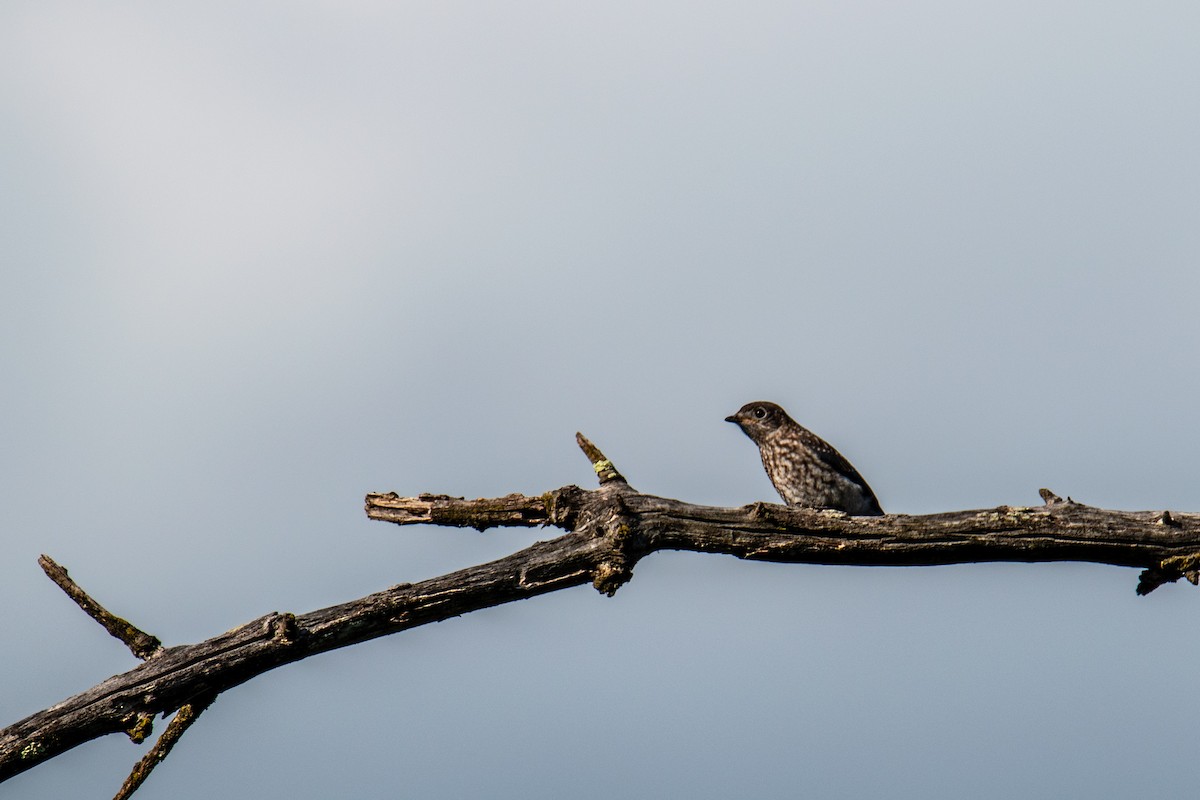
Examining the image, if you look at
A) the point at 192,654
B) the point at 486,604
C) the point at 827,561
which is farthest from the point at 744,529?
the point at 192,654

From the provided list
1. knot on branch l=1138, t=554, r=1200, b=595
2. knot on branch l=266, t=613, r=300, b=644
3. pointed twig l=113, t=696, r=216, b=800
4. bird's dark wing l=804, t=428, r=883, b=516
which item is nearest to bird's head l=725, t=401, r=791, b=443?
bird's dark wing l=804, t=428, r=883, b=516

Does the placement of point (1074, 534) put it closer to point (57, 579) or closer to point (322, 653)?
point (322, 653)

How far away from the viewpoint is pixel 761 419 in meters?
13.5

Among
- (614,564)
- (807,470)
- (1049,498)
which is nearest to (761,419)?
(807,470)

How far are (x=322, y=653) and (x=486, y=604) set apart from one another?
3.60 ft

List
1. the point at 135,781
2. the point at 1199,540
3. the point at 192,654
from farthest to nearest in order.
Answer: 1. the point at 1199,540
2. the point at 192,654
3. the point at 135,781

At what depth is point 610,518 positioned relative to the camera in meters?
7.18

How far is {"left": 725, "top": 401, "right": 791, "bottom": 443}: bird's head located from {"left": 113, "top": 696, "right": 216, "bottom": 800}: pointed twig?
8.04m

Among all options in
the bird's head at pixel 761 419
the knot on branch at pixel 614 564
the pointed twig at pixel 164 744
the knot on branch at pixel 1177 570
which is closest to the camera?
the pointed twig at pixel 164 744

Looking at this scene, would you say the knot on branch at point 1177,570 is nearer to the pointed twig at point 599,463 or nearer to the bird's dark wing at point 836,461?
the pointed twig at point 599,463

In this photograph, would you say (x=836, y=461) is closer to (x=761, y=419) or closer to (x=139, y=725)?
(x=761, y=419)

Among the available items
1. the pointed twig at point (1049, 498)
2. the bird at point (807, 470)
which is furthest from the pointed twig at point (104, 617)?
the bird at point (807, 470)

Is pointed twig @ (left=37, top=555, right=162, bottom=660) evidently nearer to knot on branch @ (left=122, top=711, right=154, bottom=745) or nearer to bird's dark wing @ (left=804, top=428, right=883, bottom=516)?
knot on branch @ (left=122, top=711, right=154, bottom=745)

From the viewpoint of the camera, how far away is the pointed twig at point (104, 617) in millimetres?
6770
